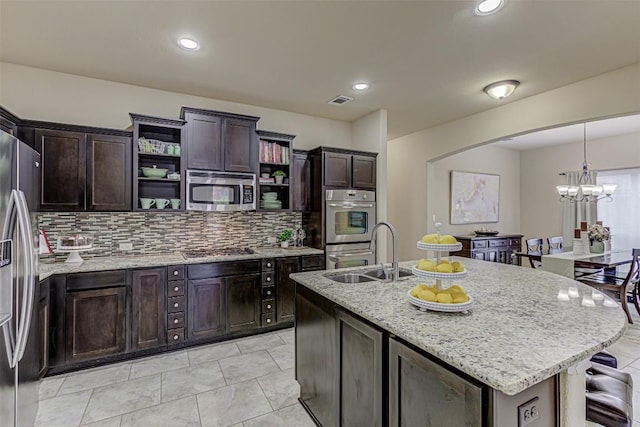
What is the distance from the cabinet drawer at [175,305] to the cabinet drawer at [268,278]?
88 centimetres

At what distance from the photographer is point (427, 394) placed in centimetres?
121

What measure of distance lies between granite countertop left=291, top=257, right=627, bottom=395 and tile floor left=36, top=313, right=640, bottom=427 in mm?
909

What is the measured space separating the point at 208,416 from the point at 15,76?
3.67 metres

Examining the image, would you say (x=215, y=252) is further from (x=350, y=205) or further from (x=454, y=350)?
(x=454, y=350)

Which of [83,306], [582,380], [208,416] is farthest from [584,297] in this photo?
[83,306]

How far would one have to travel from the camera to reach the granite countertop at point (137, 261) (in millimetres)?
2717

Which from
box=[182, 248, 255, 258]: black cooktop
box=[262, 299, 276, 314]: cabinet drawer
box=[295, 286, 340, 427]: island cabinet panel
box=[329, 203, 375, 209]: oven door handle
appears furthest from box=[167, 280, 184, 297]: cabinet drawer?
box=[329, 203, 375, 209]: oven door handle

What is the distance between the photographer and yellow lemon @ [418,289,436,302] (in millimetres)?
1552

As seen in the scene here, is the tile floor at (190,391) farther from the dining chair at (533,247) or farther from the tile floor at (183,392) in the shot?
the dining chair at (533,247)

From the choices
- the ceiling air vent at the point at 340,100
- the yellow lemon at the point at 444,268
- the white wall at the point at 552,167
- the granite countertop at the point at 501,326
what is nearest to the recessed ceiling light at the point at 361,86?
the ceiling air vent at the point at 340,100

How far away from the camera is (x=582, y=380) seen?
118 cm

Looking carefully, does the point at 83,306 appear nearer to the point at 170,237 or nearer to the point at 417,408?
the point at 170,237

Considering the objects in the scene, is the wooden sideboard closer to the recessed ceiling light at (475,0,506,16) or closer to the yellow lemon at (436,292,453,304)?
the recessed ceiling light at (475,0,506,16)

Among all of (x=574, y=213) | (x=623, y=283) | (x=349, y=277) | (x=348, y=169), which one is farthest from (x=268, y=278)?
(x=574, y=213)
